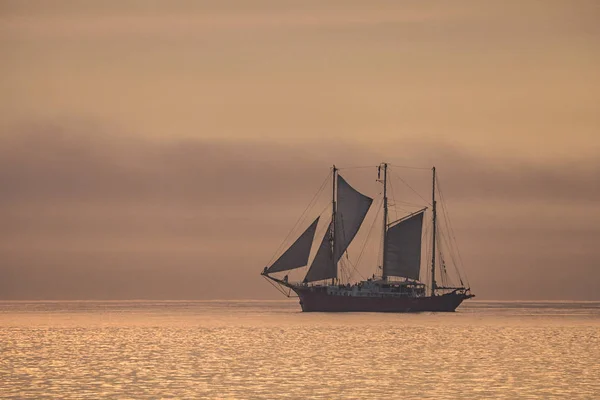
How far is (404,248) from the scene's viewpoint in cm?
17338

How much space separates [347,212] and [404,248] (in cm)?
1011

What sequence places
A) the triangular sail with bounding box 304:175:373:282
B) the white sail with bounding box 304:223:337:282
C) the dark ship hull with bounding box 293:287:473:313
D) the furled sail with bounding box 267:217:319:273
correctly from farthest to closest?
the dark ship hull with bounding box 293:287:473:313 < the triangular sail with bounding box 304:175:373:282 < the white sail with bounding box 304:223:337:282 < the furled sail with bounding box 267:217:319:273

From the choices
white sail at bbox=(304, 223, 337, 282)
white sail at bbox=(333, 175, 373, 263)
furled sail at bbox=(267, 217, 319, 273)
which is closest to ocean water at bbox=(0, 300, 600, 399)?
furled sail at bbox=(267, 217, 319, 273)

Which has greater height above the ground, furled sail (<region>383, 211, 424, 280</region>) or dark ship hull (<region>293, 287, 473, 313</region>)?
furled sail (<region>383, 211, 424, 280</region>)

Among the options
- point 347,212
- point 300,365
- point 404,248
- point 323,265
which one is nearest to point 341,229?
point 347,212

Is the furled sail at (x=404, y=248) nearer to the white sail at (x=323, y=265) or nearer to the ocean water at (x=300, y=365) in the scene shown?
the white sail at (x=323, y=265)

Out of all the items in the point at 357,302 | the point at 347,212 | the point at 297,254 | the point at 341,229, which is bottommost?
the point at 357,302

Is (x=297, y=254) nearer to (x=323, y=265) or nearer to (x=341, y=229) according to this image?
(x=323, y=265)

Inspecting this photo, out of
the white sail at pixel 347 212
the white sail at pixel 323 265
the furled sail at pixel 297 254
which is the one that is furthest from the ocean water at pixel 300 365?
the white sail at pixel 347 212

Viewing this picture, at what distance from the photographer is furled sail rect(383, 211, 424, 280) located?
173 m

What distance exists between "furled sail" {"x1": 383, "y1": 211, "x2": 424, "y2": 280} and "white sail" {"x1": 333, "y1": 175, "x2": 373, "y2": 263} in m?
6.04

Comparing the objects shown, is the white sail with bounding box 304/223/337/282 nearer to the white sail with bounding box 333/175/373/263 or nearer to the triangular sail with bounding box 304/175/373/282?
the triangular sail with bounding box 304/175/373/282

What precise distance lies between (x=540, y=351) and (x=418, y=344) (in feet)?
35.6

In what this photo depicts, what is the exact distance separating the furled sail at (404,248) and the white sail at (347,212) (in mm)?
6039
